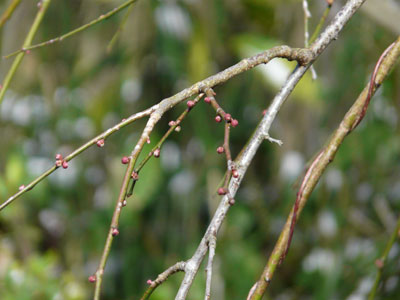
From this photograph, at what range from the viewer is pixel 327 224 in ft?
7.25

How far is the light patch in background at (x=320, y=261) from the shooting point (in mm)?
2113

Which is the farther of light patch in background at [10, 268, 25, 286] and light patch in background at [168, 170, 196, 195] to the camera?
light patch in background at [168, 170, 196, 195]

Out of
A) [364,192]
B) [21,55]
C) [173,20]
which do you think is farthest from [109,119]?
[21,55]

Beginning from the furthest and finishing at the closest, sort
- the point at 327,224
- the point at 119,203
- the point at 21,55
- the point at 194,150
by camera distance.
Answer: the point at 194,150
the point at 327,224
the point at 21,55
the point at 119,203

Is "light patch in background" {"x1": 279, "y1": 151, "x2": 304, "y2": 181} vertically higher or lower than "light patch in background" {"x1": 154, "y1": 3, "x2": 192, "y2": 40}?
lower

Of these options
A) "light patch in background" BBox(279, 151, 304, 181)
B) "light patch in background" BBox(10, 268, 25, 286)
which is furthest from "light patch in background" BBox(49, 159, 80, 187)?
"light patch in background" BBox(10, 268, 25, 286)

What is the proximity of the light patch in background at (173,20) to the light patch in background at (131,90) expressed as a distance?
0.78 ft

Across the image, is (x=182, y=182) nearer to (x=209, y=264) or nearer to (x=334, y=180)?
(x=334, y=180)

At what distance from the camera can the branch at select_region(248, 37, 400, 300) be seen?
2.09 ft

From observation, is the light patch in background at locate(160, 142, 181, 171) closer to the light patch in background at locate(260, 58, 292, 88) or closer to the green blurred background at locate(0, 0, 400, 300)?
the green blurred background at locate(0, 0, 400, 300)

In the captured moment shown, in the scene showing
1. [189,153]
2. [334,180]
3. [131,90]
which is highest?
[131,90]

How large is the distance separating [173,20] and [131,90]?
0.32 m

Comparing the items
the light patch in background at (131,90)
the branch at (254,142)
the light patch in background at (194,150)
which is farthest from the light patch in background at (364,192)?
the branch at (254,142)

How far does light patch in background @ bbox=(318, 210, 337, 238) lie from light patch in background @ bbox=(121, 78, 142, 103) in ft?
2.64
